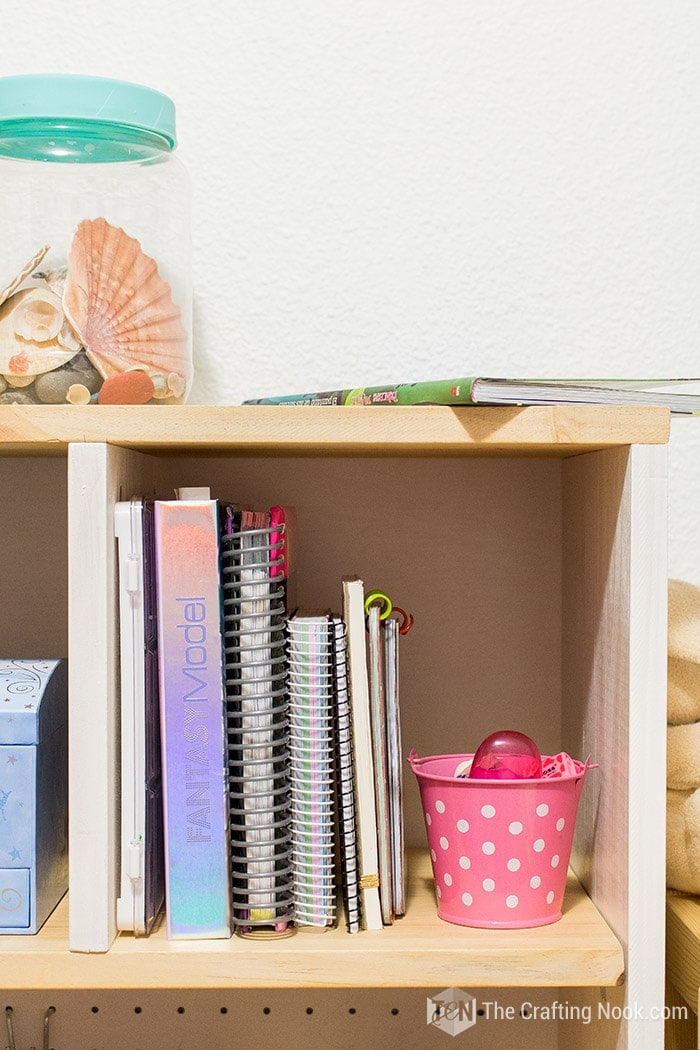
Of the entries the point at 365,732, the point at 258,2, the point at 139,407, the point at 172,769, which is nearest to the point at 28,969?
the point at 172,769

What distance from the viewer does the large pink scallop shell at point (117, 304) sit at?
2.46 feet

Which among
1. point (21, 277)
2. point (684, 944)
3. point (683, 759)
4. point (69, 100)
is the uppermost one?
point (69, 100)

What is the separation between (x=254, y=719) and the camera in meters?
0.71

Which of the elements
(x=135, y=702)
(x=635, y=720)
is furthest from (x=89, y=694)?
(x=635, y=720)

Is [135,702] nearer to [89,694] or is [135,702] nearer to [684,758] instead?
[89,694]

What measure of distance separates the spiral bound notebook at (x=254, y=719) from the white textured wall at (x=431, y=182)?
11.4 inches

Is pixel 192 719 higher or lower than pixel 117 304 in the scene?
Result: lower

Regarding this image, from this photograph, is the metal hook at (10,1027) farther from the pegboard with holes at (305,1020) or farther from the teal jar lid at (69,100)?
the teal jar lid at (69,100)

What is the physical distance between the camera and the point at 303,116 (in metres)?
0.95

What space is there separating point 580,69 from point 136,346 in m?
0.50

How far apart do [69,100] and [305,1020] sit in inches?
30.9

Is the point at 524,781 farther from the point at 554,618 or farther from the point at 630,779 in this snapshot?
the point at 554,618

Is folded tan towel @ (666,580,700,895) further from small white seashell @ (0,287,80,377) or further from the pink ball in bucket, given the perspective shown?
small white seashell @ (0,287,80,377)

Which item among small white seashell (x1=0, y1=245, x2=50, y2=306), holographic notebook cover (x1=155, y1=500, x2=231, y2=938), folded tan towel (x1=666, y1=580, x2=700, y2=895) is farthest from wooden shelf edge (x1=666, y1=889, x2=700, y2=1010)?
small white seashell (x1=0, y1=245, x2=50, y2=306)
